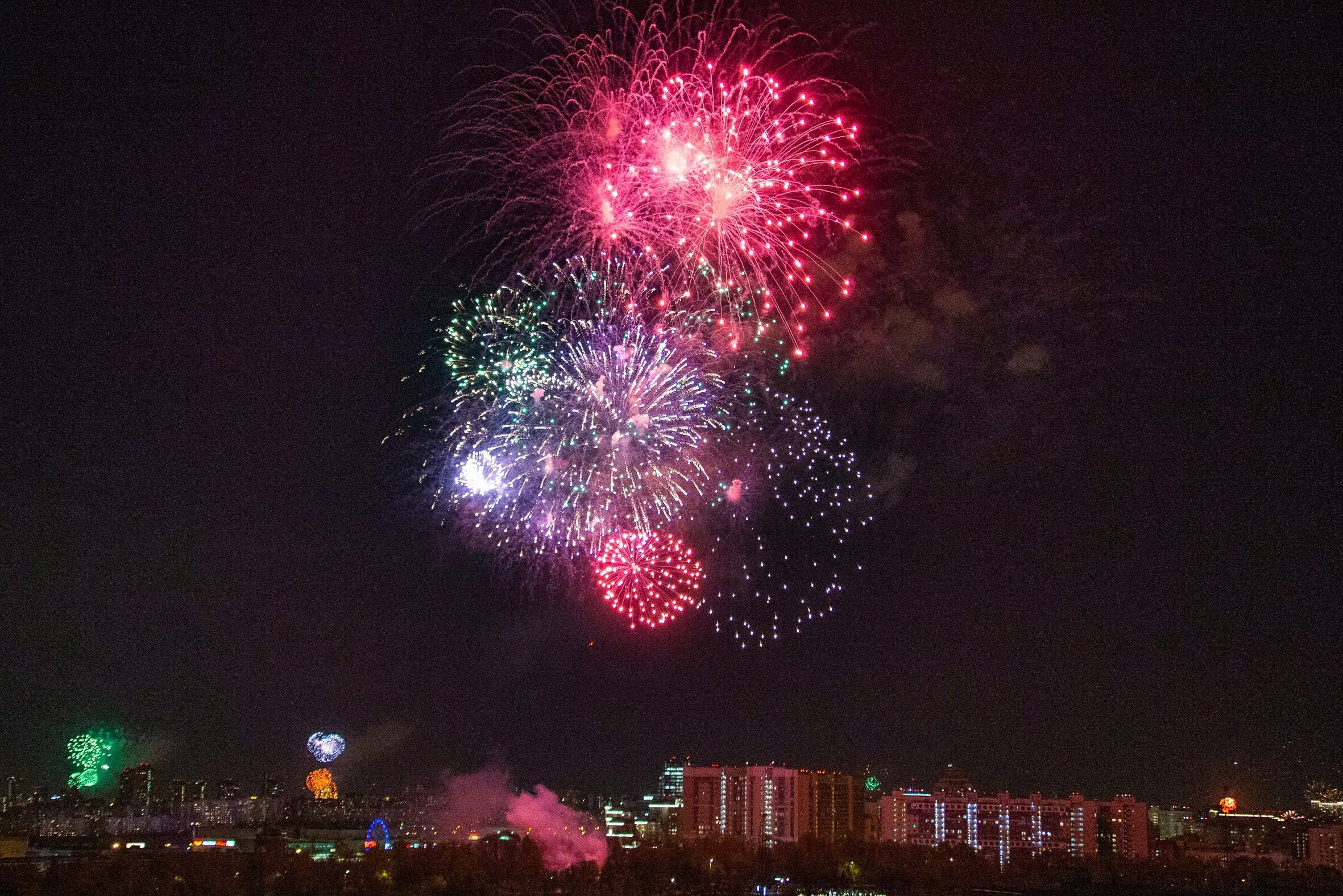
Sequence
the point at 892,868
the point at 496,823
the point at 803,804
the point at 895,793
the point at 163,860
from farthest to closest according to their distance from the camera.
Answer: the point at 895,793 → the point at 803,804 → the point at 496,823 → the point at 892,868 → the point at 163,860

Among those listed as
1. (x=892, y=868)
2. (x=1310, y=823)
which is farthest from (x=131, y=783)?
(x=1310, y=823)

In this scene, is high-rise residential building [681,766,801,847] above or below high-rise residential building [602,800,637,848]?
above

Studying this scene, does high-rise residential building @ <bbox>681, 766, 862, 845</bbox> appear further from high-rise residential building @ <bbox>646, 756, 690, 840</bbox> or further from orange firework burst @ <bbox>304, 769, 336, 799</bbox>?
orange firework burst @ <bbox>304, 769, 336, 799</bbox>

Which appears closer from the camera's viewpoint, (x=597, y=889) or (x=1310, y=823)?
(x=597, y=889)

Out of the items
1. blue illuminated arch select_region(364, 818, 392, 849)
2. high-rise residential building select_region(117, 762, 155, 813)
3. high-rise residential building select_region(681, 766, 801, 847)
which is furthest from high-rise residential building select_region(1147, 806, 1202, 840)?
high-rise residential building select_region(117, 762, 155, 813)

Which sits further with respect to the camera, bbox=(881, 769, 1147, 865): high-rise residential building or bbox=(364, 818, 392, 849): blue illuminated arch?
bbox=(881, 769, 1147, 865): high-rise residential building

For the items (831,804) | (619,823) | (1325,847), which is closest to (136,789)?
(619,823)

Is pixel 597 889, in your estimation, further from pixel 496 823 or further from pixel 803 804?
pixel 803 804
